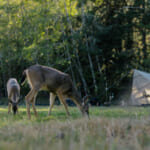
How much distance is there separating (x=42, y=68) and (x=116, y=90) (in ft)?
57.4

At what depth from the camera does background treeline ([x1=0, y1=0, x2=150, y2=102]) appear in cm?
2309

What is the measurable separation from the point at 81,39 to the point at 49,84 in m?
16.4

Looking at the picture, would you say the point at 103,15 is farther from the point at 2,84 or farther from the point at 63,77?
the point at 63,77

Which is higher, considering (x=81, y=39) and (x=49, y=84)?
(x=81, y=39)

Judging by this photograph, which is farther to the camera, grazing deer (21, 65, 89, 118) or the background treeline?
the background treeline

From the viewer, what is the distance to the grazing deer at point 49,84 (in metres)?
7.98

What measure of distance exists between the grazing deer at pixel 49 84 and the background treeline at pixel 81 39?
1327 centimetres

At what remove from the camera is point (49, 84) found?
27.3 ft

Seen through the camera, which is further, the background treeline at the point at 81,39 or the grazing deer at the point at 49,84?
the background treeline at the point at 81,39

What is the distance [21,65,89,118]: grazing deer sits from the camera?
7.98m

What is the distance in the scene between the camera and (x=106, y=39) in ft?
85.6

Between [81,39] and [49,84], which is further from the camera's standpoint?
[81,39]

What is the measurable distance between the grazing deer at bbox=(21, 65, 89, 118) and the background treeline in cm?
1327

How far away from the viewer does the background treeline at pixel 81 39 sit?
2309 cm
